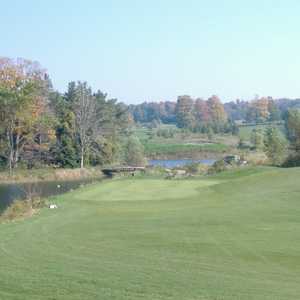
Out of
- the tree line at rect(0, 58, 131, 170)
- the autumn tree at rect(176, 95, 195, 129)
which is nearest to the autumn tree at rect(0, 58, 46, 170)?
the tree line at rect(0, 58, 131, 170)

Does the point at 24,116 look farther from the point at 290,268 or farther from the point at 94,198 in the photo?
the point at 290,268

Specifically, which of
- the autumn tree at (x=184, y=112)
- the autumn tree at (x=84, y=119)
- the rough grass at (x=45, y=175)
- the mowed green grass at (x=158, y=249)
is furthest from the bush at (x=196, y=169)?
the autumn tree at (x=184, y=112)

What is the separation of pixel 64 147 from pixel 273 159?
23.9 m

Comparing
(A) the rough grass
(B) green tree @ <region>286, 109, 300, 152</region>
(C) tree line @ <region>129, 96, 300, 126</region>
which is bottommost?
(A) the rough grass

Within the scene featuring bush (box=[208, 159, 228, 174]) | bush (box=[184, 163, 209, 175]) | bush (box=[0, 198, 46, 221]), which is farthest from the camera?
bush (box=[184, 163, 209, 175])

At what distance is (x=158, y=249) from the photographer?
15445mm

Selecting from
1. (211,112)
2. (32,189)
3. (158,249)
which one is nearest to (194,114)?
(211,112)

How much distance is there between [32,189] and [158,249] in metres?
32.2

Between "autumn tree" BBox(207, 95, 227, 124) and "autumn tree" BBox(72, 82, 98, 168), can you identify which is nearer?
"autumn tree" BBox(72, 82, 98, 168)

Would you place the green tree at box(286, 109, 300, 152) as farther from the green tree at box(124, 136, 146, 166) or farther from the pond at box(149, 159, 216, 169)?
the green tree at box(124, 136, 146, 166)

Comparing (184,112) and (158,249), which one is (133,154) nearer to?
(158,249)

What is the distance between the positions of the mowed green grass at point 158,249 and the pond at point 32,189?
11474 mm

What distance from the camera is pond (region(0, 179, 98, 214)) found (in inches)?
1545

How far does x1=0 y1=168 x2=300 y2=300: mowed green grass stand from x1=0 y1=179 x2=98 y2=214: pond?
1147cm
